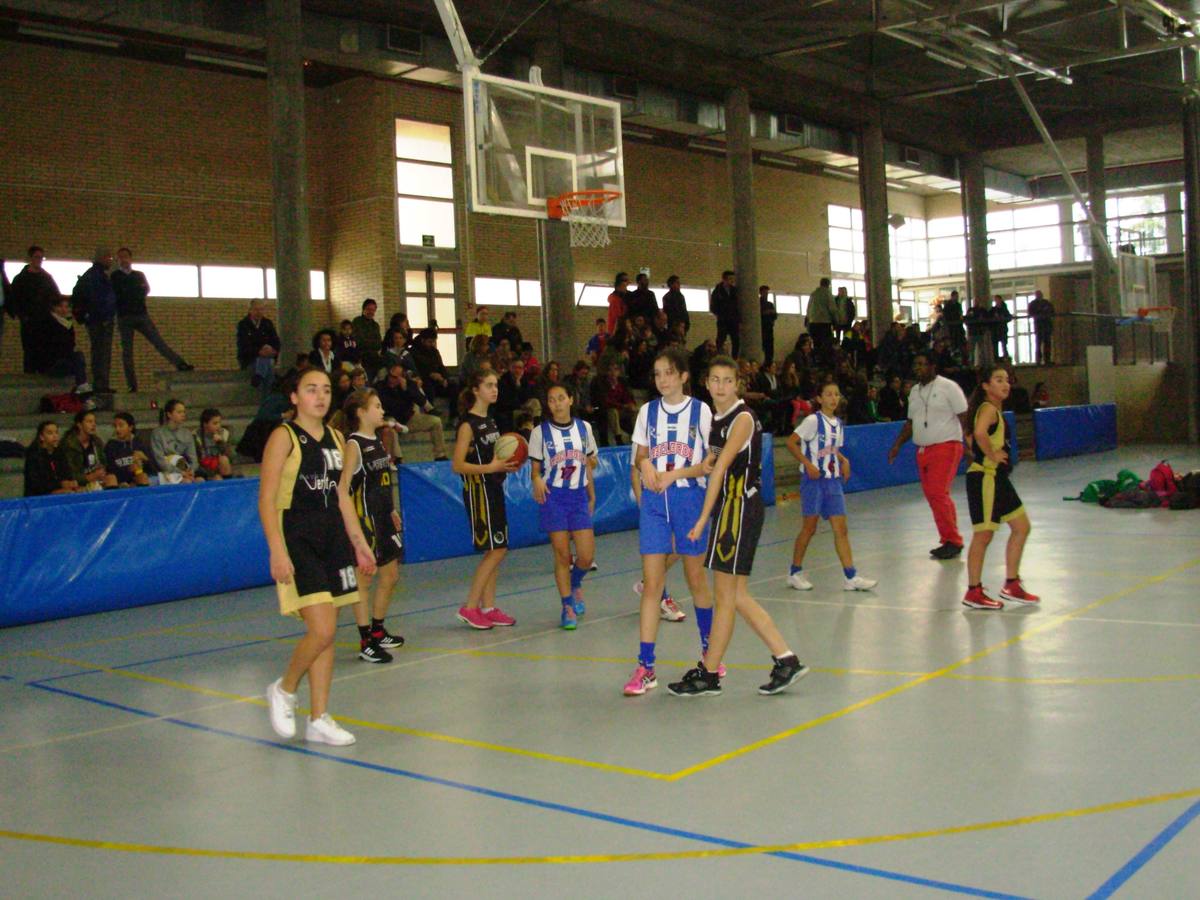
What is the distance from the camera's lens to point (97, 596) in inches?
415

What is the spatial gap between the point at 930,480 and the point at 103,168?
17293 mm

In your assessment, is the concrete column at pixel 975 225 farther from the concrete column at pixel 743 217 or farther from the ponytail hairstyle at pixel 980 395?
the ponytail hairstyle at pixel 980 395

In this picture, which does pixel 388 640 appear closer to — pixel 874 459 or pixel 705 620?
pixel 705 620

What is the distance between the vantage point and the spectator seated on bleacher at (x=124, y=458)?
1211 centimetres

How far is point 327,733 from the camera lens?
18.8 feet

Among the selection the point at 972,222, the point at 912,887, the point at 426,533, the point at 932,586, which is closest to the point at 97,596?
the point at 426,533

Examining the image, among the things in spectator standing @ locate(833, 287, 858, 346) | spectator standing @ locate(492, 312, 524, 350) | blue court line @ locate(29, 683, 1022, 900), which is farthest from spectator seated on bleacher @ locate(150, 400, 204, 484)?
spectator standing @ locate(833, 287, 858, 346)

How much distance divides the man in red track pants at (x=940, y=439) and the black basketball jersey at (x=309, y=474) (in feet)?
23.1

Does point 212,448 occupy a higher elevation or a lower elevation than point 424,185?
lower

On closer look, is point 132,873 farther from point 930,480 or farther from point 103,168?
point 103,168

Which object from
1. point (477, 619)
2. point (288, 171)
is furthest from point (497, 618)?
point (288, 171)

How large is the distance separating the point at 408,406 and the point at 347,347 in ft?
5.22

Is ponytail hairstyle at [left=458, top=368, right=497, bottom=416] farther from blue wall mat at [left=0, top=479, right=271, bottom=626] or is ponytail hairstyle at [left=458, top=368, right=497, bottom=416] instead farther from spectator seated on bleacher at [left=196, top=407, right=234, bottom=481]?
spectator seated on bleacher at [left=196, top=407, right=234, bottom=481]

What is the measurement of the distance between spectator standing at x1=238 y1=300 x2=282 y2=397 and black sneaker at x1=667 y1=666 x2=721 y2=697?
11946 millimetres
